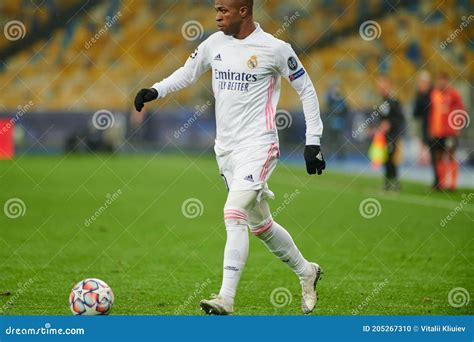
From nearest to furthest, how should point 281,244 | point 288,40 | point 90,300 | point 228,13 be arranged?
1. point 90,300
2. point 228,13
3. point 281,244
4. point 288,40

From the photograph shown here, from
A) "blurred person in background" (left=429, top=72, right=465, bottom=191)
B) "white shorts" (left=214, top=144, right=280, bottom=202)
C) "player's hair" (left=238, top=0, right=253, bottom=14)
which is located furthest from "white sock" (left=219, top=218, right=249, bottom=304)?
"blurred person in background" (left=429, top=72, right=465, bottom=191)

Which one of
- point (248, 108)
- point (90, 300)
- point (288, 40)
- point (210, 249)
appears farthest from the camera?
point (288, 40)

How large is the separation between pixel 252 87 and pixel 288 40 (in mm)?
23505

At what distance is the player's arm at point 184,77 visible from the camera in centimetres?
873

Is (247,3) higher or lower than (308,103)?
higher

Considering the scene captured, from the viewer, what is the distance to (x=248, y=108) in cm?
848

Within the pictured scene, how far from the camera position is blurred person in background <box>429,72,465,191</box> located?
860 inches

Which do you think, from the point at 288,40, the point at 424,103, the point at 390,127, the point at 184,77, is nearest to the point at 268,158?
the point at 184,77

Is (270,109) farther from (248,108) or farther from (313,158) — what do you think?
(313,158)

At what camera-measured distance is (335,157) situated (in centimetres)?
3234

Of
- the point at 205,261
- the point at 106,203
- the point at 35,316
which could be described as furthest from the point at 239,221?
the point at 106,203

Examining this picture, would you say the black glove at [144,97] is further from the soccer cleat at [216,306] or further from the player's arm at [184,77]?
the soccer cleat at [216,306]

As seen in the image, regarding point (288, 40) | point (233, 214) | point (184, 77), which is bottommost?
point (288, 40)

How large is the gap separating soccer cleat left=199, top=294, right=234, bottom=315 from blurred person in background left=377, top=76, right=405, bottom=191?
46.0ft
